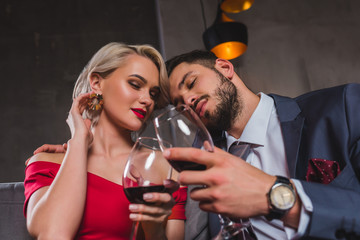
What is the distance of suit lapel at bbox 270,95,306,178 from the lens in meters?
1.32

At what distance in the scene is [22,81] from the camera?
4.79 meters

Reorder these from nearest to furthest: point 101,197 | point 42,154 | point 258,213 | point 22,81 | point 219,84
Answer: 1. point 258,213
2. point 101,197
3. point 42,154
4. point 219,84
5. point 22,81

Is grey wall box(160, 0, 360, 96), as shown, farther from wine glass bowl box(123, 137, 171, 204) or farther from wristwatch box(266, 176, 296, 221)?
wristwatch box(266, 176, 296, 221)

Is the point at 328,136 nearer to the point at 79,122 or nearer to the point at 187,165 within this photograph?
the point at 187,165

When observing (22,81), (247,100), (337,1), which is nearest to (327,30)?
(337,1)

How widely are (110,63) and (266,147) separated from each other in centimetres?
114

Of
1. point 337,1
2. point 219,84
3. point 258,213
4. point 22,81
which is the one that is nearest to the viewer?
point 258,213

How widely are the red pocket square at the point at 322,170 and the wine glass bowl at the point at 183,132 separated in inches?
26.3

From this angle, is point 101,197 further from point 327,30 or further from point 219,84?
point 327,30

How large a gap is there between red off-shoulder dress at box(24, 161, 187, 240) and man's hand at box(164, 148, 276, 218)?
2.75ft

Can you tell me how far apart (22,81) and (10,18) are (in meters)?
1.26

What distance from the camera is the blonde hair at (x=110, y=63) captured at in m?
1.91

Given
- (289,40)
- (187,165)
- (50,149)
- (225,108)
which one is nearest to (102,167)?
(50,149)

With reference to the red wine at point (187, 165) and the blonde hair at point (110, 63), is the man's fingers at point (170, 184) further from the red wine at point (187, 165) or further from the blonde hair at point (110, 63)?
the blonde hair at point (110, 63)
